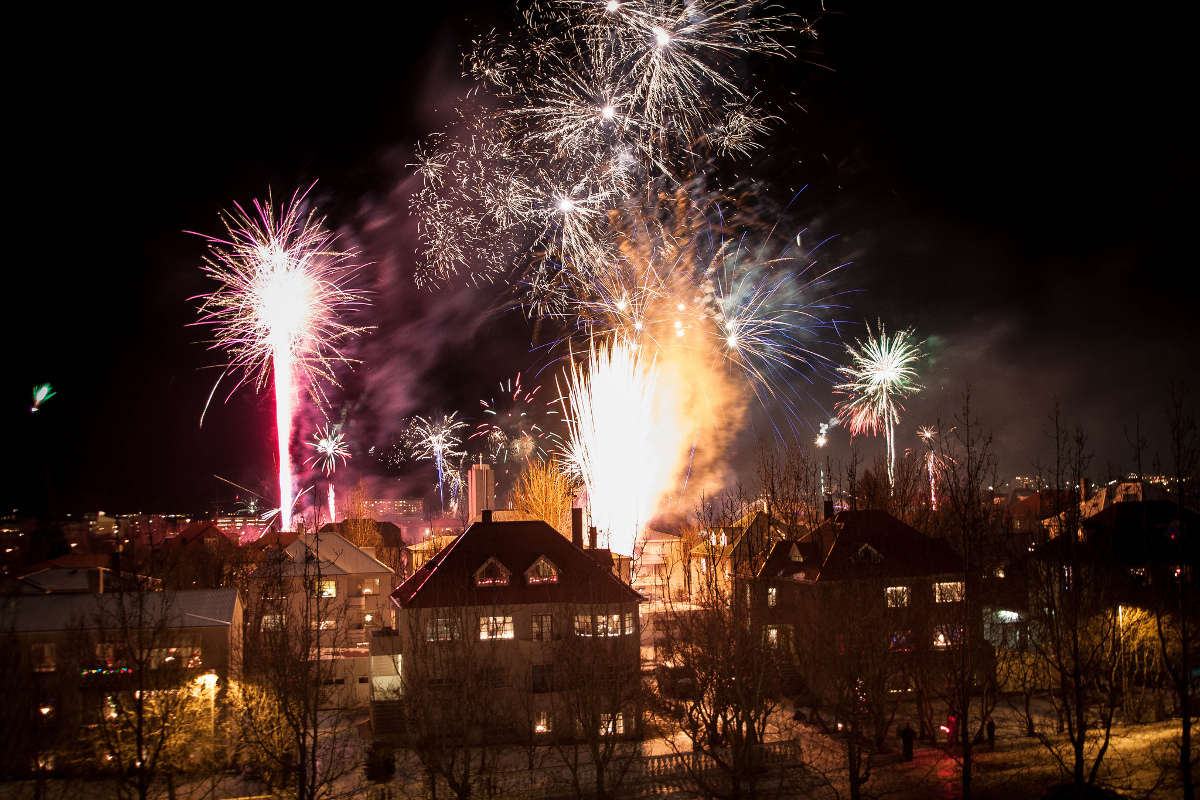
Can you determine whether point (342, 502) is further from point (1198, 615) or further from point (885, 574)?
point (1198, 615)

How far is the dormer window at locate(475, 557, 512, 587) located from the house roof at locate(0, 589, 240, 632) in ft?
33.3

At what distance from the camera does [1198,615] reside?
28.4m

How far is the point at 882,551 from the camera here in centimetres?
3481

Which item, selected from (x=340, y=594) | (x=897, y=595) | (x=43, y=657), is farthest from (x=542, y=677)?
(x=340, y=594)

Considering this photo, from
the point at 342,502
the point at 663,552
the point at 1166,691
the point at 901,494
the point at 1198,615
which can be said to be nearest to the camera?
the point at 1198,615

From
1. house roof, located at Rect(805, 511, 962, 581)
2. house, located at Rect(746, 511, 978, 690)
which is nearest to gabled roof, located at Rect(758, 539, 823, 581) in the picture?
house, located at Rect(746, 511, 978, 690)

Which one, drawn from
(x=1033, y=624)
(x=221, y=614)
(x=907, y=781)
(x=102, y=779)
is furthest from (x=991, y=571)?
(x=102, y=779)

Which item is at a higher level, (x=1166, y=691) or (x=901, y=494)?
(x=901, y=494)

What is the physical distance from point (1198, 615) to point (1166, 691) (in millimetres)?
4241

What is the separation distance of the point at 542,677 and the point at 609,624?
352cm

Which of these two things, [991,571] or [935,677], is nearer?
[935,677]

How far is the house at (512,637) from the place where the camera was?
86.3ft

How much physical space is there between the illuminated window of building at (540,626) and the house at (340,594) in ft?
31.9

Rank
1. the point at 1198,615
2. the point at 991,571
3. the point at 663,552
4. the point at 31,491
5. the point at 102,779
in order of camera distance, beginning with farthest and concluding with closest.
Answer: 1. the point at 31,491
2. the point at 663,552
3. the point at 991,571
4. the point at 1198,615
5. the point at 102,779
